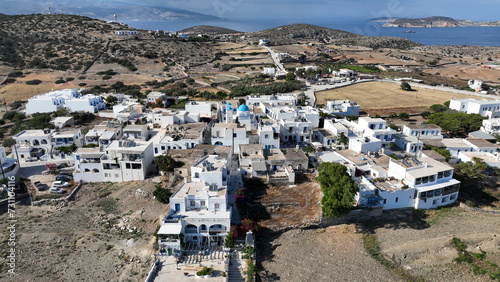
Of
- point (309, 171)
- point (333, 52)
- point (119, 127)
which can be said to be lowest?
point (309, 171)

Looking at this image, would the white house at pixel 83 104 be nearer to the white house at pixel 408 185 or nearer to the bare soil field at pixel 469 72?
the white house at pixel 408 185

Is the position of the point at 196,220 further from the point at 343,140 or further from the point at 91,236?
the point at 343,140

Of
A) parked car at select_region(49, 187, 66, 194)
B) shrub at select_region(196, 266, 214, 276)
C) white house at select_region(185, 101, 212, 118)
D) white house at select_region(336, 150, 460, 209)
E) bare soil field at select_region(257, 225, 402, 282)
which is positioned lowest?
bare soil field at select_region(257, 225, 402, 282)

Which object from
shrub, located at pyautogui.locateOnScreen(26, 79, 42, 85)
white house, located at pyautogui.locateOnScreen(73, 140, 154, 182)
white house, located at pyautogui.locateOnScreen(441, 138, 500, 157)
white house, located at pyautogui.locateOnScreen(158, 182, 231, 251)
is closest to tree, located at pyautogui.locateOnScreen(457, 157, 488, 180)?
white house, located at pyautogui.locateOnScreen(441, 138, 500, 157)

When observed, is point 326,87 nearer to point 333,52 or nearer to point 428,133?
point 428,133

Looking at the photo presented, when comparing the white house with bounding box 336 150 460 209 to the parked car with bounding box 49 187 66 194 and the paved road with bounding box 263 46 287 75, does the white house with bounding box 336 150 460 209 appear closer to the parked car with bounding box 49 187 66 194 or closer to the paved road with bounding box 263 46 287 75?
the parked car with bounding box 49 187 66 194

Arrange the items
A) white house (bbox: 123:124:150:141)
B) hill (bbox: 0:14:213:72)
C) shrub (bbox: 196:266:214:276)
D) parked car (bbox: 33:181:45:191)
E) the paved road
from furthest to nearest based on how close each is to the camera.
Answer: the paved road, hill (bbox: 0:14:213:72), white house (bbox: 123:124:150:141), parked car (bbox: 33:181:45:191), shrub (bbox: 196:266:214:276)

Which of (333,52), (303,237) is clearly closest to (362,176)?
(303,237)
